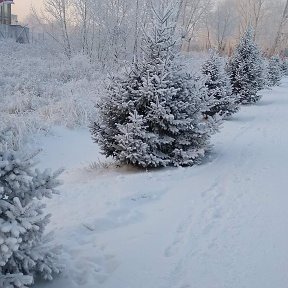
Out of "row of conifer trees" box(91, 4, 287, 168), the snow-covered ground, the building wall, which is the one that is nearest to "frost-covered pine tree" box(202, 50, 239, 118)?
the snow-covered ground

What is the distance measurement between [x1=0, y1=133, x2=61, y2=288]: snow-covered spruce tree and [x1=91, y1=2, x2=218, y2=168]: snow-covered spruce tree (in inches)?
130

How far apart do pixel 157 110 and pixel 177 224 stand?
245 centimetres

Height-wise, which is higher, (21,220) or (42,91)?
(21,220)

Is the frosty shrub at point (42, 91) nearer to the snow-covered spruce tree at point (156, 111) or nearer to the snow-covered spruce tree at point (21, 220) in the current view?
the snow-covered spruce tree at point (156, 111)

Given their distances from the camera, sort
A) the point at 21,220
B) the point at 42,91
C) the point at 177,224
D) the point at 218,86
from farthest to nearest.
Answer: the point at 42,91 → the point at 218,86 → the point at 177,224 → the point at 21,220

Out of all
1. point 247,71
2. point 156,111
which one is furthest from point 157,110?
point 247,71

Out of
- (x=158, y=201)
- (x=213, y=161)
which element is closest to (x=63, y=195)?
(x=158, y=201)

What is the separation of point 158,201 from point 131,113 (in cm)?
177

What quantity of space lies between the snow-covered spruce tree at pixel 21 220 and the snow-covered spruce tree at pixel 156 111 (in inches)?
130

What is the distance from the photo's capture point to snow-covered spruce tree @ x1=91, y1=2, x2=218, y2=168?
6051 millimetres

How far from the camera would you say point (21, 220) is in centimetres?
240

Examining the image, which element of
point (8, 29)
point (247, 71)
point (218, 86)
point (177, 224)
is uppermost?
point (8, 29)

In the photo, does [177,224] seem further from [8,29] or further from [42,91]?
[8,29]

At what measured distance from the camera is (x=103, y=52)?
1040 inches
